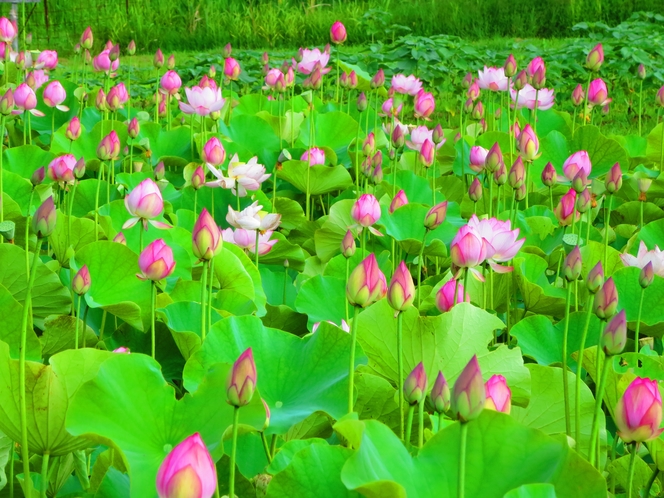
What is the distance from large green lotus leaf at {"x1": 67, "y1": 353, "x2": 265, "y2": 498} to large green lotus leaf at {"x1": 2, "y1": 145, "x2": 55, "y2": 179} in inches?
47.3

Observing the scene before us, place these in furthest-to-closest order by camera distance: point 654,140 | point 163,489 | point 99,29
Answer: point 99,29 < point 654,140 < point 163,489

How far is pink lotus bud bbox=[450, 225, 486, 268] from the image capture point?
1000 millimetres

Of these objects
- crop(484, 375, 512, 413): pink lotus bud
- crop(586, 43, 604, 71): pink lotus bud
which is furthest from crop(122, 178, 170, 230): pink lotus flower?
crop(586, 43, 604, 71): pink lotus bud

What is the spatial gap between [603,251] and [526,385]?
0.59m

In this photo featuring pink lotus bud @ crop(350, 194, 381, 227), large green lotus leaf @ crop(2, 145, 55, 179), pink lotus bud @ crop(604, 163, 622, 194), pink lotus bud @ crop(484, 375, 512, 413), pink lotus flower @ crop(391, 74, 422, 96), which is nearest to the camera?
pink lotus bud @ crop(484, 375, 512, 413)

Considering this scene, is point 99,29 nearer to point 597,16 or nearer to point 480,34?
point 480,34

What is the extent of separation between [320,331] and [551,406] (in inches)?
12.8

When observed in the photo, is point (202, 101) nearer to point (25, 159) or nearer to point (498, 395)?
point (25, 159)

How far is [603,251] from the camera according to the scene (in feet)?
4.87

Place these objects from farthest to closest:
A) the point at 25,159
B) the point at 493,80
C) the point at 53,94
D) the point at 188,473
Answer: the point at 493,80 → the point at 53,94 → the point at 25,159 → the point at 188,473

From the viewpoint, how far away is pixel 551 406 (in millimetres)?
1019

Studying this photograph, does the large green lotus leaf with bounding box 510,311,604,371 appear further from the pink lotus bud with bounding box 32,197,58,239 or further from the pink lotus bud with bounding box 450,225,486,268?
the pink lotus bud with bounding box 32,197,58,239

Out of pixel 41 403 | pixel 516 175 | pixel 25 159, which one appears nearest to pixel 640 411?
pixel 41 403

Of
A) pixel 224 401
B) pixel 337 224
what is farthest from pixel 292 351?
pixel 337 224
